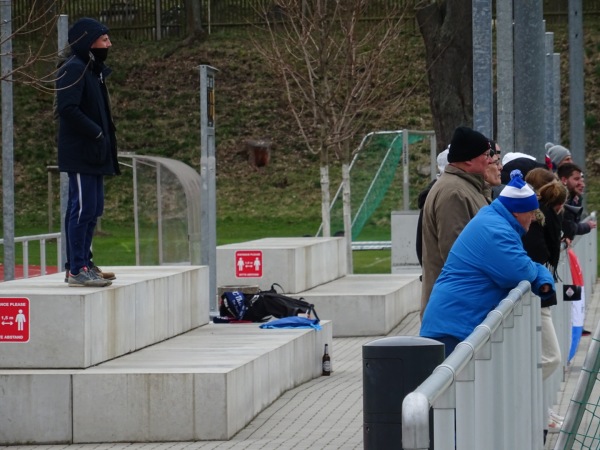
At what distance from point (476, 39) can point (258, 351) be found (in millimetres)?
3735

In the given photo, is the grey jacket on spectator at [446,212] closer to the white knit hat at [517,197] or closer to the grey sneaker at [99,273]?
the white knit hat at [517,197]

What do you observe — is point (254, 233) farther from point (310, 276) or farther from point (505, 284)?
point (505, 284)

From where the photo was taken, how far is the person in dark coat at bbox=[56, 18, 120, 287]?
1030 cm

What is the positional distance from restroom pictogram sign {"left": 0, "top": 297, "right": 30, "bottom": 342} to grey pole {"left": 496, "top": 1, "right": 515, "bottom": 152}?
16.8 feet

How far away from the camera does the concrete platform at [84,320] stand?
33.5ft

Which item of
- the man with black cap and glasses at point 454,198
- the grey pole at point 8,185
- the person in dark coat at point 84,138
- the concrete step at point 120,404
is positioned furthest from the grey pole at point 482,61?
the grey pole at point 8,185

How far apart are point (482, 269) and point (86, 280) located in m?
4.03

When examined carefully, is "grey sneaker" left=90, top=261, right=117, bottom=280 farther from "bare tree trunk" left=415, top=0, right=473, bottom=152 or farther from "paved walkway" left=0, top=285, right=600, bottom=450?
"bare tree trunk" left=415, top=0, right=473, bottom=152

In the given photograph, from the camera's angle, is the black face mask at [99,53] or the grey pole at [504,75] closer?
the black face mask at [99,53]

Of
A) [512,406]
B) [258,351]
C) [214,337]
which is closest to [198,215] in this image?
[214,337]

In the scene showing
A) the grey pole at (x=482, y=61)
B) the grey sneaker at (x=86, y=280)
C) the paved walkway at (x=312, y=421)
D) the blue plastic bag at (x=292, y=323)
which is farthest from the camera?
the blue plastic bag at (x=292, y=323)

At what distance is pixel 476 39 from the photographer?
44.1 feet

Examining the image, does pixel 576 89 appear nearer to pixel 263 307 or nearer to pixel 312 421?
pixel 263 307

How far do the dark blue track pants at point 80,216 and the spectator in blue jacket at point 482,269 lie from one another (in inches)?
141
